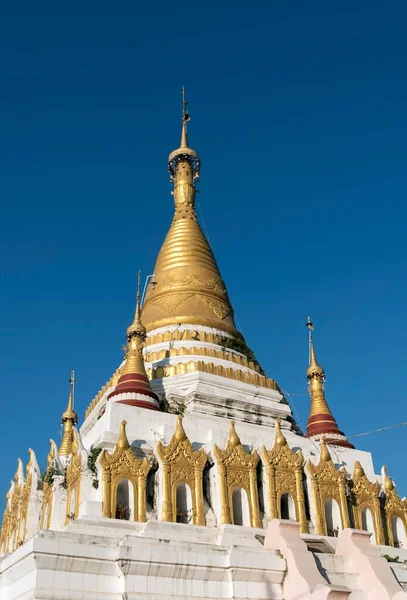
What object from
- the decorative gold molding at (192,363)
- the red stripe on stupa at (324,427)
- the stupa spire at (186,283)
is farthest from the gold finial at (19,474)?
the red stripe on stupa at (324,427)

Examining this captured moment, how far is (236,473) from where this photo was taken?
19766mm

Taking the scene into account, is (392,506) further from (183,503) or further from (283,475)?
(183,503)

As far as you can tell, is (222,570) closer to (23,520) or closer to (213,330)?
(23,520)

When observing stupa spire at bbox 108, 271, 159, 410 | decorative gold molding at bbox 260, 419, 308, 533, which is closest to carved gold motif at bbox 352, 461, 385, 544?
decorative gold molding at bbox 260, 419, 308, 533

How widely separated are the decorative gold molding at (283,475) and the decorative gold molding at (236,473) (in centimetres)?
47

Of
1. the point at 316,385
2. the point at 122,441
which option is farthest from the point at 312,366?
the point at 122,441

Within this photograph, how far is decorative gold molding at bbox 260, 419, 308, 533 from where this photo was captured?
785 inches

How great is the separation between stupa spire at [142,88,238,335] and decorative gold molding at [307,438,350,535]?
8097 millimetres

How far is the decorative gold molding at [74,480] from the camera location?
18453 mm

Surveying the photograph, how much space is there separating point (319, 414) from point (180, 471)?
9.55 metres

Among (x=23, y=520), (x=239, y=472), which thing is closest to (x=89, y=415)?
(x=23, y=520)

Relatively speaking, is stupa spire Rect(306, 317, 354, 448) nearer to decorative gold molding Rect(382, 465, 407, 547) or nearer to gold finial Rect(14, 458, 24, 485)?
decorative gold molding Rect(382, 465, 407, 547)

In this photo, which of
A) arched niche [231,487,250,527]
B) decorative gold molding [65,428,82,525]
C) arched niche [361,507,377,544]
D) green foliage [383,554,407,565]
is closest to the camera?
decorative gold molding [65,428,82,525]

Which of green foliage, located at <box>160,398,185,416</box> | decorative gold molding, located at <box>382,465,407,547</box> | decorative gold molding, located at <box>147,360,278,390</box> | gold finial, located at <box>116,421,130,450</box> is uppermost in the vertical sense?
decorative gold molding, located at <box>147,360,278,390</box>
